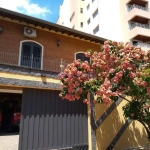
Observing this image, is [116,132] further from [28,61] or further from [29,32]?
[29,32]

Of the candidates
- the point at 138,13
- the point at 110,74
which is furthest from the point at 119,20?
the point at 110,74

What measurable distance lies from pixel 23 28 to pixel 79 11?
81.8 feet

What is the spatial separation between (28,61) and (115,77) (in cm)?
676

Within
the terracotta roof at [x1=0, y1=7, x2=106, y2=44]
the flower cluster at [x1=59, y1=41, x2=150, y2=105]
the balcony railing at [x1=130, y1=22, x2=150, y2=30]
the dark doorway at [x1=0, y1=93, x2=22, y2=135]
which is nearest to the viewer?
the flower cluster at [x1=59, y1=41, x2=150, y2=105]

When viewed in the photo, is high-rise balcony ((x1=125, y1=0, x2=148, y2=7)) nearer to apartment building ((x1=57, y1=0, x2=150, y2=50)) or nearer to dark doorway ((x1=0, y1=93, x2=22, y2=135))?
apartment building ((x1=57, y1=0, x2=150, y2=50))

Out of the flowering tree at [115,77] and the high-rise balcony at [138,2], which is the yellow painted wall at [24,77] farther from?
the high-rise balcony at [138,2]

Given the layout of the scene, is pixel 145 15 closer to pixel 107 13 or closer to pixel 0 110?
pixel 107 13

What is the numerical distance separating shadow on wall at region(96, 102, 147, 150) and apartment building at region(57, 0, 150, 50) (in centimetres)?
1448

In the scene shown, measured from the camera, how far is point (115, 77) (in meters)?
5.44

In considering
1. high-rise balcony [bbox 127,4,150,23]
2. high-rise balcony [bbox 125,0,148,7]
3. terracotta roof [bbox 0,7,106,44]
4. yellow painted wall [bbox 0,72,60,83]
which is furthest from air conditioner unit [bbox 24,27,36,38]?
high-rise balcony [bbox 125,0,148,7]

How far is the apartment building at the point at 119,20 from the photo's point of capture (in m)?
21.7

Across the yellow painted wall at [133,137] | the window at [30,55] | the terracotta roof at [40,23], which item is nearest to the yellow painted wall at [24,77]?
the window at [30,55]

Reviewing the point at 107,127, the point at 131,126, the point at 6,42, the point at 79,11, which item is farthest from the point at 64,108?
the point at 79,11

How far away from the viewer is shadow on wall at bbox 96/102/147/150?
7.11 metres
